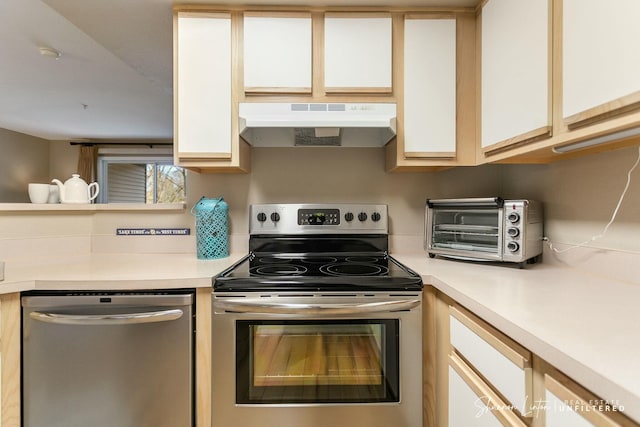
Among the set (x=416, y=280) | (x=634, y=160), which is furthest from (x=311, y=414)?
(x=634, y=160)

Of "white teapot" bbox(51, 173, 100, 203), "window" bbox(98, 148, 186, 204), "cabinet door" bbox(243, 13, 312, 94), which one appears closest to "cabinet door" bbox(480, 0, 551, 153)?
"cabinet door" bbox(243, 13, 312, 94)

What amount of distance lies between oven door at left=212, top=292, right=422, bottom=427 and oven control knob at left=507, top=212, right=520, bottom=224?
0.53 m

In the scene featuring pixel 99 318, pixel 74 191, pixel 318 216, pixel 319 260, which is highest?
pixel 74 191

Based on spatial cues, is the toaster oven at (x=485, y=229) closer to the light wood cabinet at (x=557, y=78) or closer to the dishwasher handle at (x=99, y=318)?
the light wood cabinet at (x=557, y=78)

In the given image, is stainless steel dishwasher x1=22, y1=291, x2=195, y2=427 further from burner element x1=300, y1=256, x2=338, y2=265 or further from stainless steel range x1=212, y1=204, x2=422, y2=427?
burner element x1=300, y1=256, x2=338, y2=265

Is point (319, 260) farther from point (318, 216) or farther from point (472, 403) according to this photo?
point (472, 403)

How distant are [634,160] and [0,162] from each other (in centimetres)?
723

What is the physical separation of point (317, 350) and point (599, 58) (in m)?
1.30

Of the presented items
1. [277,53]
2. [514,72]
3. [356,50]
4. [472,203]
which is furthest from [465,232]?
[277,53]

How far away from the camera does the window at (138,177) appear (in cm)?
559

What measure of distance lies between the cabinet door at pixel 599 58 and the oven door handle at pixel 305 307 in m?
0.86

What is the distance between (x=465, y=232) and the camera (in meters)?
1.49

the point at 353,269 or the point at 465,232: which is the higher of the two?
the point at 465,232

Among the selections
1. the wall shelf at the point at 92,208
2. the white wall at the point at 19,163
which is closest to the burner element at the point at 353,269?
the wall shelf at the point at 92,208
